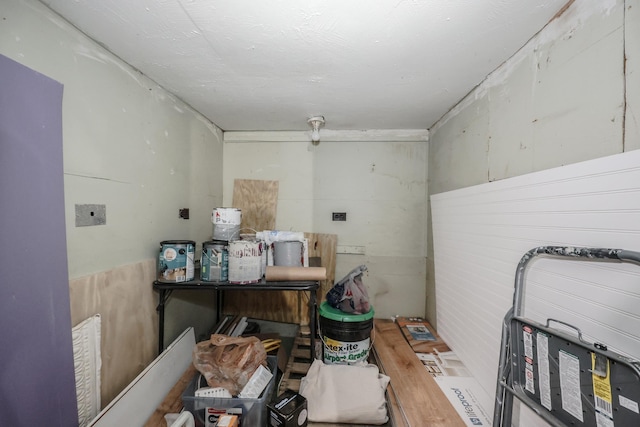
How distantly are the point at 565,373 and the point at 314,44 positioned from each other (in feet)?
5.35

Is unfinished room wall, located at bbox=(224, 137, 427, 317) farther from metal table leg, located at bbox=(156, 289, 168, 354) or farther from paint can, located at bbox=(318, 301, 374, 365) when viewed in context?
metal table leg, located at bbox=(156, 289, 168, 354)

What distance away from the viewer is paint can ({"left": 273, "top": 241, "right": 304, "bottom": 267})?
6.11 ft

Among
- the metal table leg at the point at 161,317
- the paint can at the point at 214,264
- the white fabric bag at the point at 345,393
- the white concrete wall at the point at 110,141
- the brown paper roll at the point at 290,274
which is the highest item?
the white concrete wall at the point at 110,141

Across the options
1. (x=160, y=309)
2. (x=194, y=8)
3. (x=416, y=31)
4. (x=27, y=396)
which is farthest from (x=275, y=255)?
(x=416, y=31)

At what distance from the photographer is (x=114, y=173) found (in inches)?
53.4

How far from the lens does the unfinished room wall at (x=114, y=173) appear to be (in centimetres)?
107

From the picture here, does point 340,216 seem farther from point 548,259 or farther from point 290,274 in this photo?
point 548,259

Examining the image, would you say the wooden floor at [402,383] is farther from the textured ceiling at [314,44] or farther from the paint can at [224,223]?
the textured ceiling at [314,44]

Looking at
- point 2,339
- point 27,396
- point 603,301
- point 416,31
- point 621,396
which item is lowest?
point 27,396

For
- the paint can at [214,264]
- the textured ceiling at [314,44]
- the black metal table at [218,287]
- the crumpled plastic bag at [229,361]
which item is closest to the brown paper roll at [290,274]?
the black metal table at [218,287]

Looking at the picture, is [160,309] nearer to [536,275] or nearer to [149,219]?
[149,219]

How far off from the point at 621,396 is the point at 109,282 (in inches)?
79.6

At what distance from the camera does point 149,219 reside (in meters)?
1.63

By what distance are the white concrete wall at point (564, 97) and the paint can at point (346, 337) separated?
1276mm
